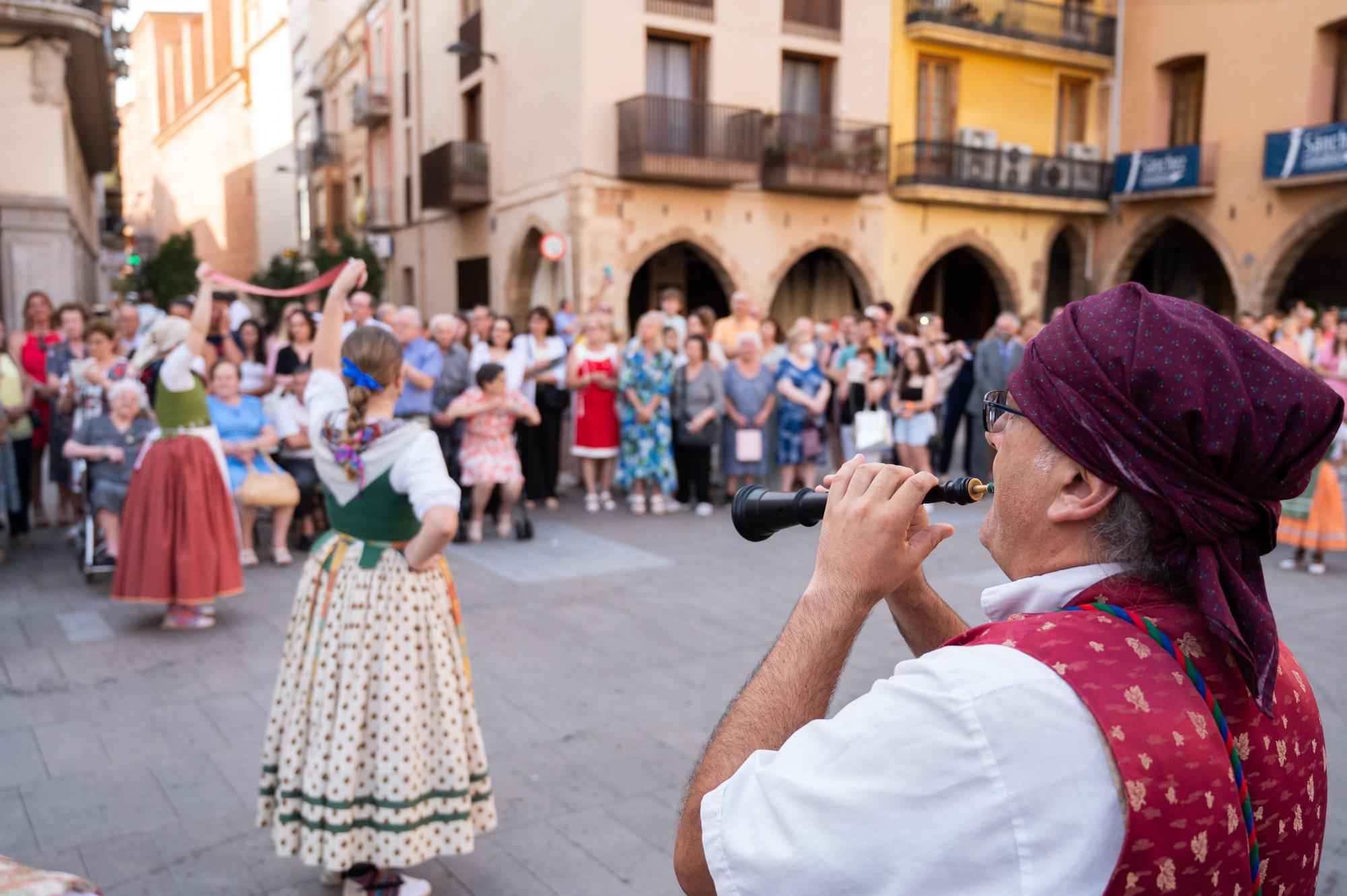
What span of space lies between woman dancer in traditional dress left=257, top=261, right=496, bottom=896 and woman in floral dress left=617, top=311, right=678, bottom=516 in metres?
6.36

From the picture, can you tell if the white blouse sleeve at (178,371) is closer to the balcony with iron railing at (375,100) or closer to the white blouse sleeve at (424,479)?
the white blouse sleeve at (424,479)

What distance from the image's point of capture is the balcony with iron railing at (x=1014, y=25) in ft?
69.1

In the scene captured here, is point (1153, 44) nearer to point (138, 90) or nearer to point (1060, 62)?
point (1060, 62)

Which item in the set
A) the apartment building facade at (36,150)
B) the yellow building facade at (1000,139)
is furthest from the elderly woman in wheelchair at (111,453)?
the yellow building facade at (1000,139)

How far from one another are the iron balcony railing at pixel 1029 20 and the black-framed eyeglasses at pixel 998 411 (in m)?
21.5

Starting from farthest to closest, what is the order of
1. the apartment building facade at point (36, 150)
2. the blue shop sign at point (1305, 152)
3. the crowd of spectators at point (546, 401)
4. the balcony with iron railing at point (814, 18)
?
the balcony with iron railing at point (814, 18), the blue shop sign at point (1305, 152), the apartment building facade at point (36, 150), the crowd of spectators at point (546, 401)

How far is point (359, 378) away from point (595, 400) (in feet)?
21.7

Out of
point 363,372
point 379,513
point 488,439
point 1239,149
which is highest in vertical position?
point 1239,149

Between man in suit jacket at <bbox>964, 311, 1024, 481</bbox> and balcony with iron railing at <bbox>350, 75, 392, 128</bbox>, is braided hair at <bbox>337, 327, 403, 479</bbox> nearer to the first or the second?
man in suit jacket at <bbox>964, 311, 1024, 481</bbox>

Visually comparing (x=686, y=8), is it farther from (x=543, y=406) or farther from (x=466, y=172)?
(x=543, y=406)

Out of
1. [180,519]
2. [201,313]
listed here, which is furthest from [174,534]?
[201,313]

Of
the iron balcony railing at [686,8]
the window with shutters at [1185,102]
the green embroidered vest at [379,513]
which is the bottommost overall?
the green embroidered vest at [379,513]

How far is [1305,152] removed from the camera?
19547mm

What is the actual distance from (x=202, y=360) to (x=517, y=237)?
14760 mm
